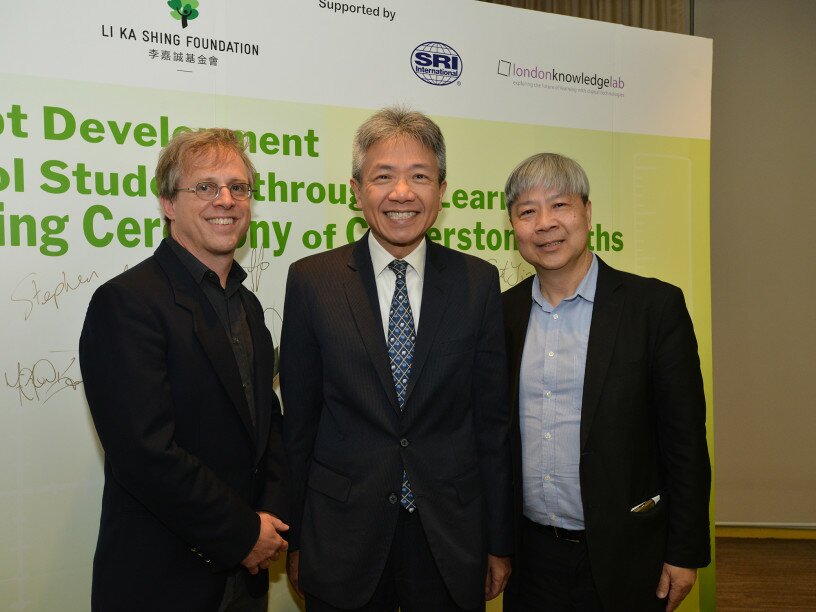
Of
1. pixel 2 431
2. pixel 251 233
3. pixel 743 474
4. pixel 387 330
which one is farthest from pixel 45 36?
pixel 743 474

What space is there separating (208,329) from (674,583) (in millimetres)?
1551

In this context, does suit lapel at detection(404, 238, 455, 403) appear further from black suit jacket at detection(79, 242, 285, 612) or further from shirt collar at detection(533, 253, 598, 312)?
black suit jacket at detection(79, 242, 285, 612)

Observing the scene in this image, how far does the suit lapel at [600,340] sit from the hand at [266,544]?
89 cm

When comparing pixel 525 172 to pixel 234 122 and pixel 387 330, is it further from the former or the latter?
pixel 234 122

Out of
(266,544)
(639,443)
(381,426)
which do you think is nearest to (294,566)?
(266,544)

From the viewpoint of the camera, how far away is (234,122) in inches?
98.8

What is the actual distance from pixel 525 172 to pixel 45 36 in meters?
1.58

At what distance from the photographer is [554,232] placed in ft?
6.91

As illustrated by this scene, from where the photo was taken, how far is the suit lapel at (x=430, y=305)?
1.87m

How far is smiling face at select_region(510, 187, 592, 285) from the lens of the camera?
2111 millimetres

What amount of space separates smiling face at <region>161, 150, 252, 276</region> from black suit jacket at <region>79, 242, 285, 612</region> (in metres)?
0.10
